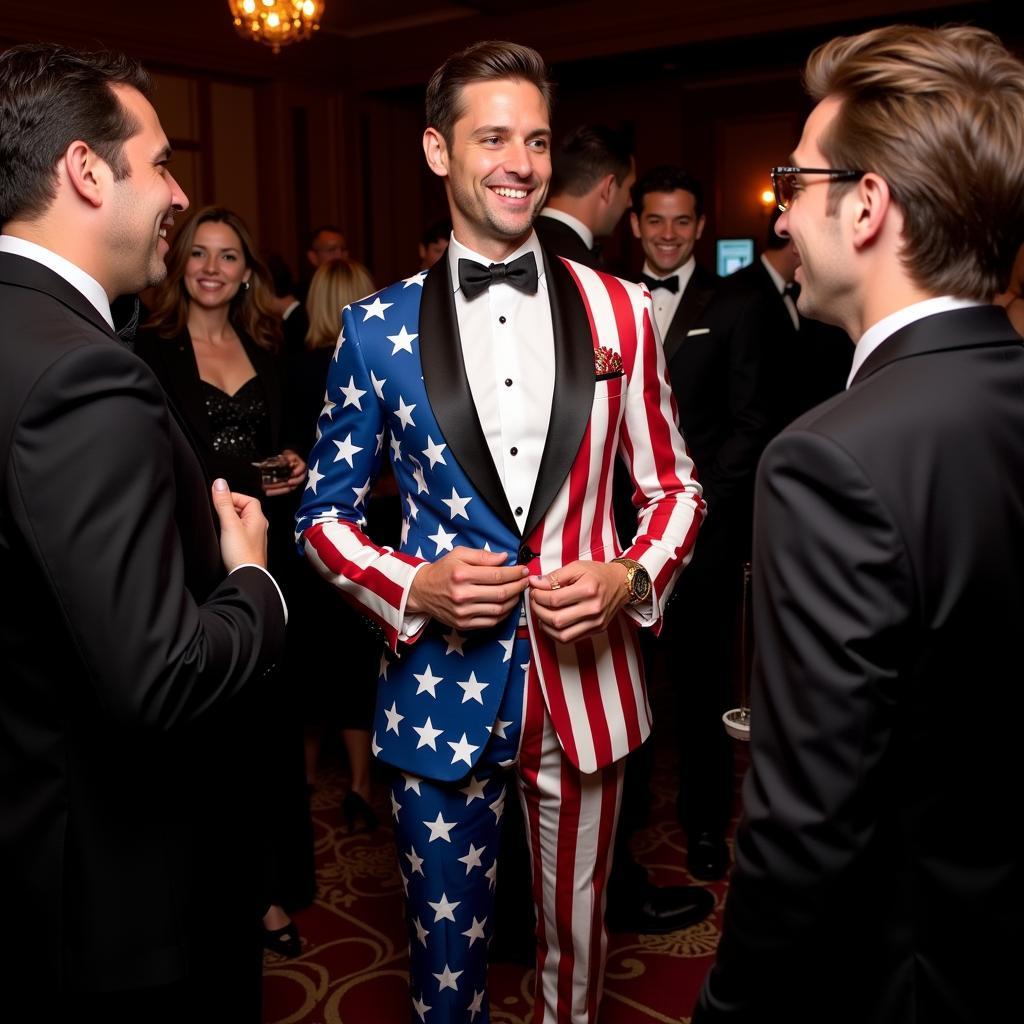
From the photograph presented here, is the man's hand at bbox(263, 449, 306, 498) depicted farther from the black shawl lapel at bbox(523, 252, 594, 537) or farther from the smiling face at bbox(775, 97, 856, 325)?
the smiling face at bbox(775, 97, 856, 325)

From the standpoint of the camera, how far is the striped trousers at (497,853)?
1.98 m

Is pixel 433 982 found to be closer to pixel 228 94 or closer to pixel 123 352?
pixel 123 352

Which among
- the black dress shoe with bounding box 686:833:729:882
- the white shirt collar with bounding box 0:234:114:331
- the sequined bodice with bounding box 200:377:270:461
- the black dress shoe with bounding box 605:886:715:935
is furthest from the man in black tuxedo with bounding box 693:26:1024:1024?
the sequined bodice with bounding box 200:377:270:461

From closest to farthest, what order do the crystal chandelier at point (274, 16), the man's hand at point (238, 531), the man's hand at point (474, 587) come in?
the man's hand at point (238, 531)
the man's hand at point (474, 587)
the crystal chandelier at point (274, 16)

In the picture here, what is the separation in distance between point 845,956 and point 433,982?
3.44ft

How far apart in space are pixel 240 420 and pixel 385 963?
1631 mm

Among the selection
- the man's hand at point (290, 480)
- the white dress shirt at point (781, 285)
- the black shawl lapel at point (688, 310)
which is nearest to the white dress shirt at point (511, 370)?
the man's hand at point (290, 480)

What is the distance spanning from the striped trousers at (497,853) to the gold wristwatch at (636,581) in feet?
0.72

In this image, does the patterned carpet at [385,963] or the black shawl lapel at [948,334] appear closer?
the black shawl lapel at [948,334]

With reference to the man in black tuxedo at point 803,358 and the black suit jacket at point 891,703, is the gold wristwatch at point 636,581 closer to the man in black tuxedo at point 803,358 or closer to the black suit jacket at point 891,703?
the black suit jacket at point 891,703

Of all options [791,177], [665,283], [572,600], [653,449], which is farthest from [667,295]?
[791,177]

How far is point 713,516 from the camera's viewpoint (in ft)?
11.3

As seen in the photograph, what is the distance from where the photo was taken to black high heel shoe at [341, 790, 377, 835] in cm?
370

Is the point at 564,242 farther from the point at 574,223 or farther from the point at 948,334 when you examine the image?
the point at 948,334
